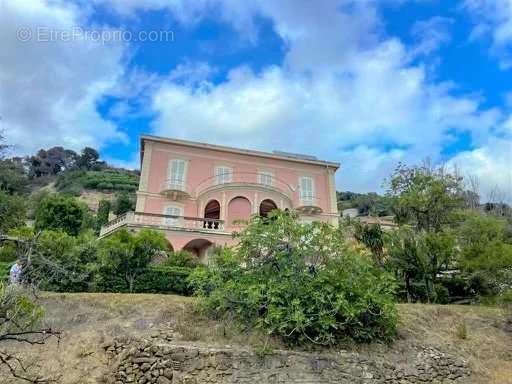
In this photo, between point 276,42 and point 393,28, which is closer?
point 393,28

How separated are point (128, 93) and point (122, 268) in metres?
5.76

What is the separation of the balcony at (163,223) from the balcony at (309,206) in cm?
773

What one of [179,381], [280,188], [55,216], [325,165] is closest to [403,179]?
[280,188]

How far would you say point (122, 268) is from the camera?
12.7 m

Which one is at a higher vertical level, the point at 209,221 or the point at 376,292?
the point at 209,221

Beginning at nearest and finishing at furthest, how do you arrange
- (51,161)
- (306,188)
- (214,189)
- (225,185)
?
(225,185), (214,189), (306,188), (51,161)

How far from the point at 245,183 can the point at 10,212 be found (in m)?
12.5

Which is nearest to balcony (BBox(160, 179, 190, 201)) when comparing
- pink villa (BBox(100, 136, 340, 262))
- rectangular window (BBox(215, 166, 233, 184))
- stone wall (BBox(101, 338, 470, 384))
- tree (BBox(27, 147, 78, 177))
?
pink villa (BBox(100, 136, 340, 262))

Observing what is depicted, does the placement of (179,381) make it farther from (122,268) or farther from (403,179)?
(403,179)

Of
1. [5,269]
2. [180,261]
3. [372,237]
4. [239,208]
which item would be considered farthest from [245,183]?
[5,269]

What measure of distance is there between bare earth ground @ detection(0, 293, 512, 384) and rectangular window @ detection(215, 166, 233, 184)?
16128 mm

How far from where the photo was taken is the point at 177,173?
26.9m

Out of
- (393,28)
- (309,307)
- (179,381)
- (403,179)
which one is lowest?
(179,381)

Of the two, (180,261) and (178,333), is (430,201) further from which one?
(178,333)
